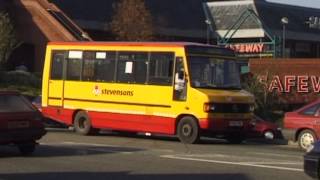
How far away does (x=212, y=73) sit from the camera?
22.2 meters

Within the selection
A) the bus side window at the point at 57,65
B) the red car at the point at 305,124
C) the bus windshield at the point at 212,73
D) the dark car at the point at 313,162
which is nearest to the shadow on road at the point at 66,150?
the bus windshield at the point at 212,73

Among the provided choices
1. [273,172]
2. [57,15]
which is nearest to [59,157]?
[273,172]

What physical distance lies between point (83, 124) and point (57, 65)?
7.39 ft

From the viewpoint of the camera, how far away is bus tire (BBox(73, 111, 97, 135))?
2455 cm

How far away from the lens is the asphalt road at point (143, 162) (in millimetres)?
13719

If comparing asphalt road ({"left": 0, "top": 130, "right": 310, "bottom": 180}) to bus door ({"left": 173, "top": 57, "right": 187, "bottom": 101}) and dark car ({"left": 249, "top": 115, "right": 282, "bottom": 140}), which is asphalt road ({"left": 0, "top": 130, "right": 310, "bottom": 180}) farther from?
dark car ({"left": 249, "top": 115, "right": 282, "bottom": 140})

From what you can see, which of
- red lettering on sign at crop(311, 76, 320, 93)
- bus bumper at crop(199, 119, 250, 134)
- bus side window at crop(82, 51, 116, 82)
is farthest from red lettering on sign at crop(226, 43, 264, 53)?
bus bumper at crop(199, 119, 250, 134)

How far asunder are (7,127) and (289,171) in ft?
20.2

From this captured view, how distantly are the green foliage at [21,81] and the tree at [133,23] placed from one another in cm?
772

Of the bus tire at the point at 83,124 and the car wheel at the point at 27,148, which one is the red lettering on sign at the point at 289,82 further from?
the car wheel at the point at 27,148

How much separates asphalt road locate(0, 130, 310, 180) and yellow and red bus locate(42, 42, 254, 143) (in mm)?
1111

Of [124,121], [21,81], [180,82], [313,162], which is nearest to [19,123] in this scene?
[180,82]

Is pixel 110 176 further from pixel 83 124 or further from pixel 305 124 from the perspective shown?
pixel 83 124

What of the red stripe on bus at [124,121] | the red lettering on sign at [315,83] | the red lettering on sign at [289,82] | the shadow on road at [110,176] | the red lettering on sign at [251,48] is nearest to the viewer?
the shadow on road at [110,176]
